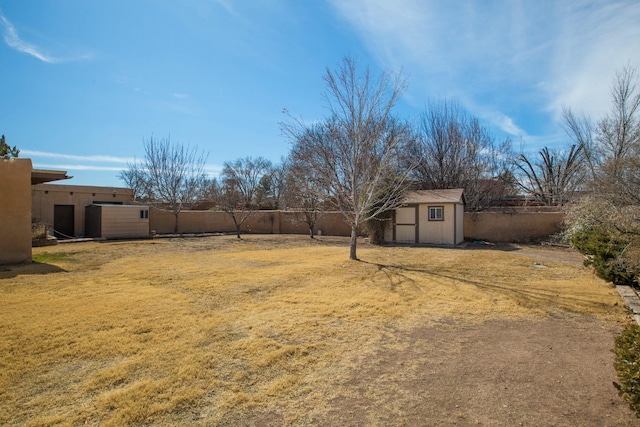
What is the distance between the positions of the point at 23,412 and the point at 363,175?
8.99 metres

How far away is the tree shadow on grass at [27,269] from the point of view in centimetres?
820

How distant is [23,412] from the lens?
2.60m

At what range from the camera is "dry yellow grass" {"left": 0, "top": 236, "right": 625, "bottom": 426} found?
280 cm

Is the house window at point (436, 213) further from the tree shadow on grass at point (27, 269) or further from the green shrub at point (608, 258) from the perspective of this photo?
the tree shadow on grass at point (27, 269)

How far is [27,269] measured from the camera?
29.1ft

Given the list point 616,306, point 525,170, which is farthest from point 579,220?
point 525,170

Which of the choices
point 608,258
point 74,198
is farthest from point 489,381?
point 74,198

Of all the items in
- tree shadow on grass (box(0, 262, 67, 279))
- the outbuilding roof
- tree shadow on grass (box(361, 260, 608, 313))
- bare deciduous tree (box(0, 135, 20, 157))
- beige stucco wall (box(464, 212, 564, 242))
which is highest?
bare deciduous tree (box(0, 135, 20, 157))

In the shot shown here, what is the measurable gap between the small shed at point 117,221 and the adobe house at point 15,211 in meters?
8.12

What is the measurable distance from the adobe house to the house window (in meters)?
15.0

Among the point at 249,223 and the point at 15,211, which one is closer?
the point at 15,211

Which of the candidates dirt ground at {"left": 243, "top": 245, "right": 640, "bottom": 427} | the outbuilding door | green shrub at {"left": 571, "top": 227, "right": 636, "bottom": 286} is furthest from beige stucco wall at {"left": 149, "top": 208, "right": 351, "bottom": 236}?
dirt ground at {"left": 243, "top": 245, "right": 640, "bottom": 427}

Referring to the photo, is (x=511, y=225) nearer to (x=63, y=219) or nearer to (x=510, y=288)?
(x=510, y=288)

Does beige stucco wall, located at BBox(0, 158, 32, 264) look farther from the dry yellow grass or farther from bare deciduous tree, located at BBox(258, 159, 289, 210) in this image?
bare deciduous tree, located at BBox(258, 159, 289, 210)
